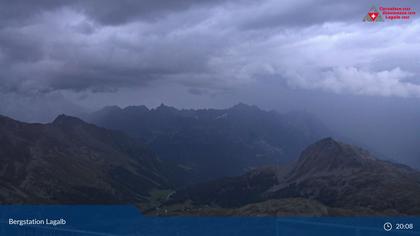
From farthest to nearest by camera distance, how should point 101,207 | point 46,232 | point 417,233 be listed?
point 101,207 → point 417,233 → point 46,232

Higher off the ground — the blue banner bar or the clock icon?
the blue banner bar

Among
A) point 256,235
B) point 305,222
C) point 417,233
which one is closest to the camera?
point 305,222

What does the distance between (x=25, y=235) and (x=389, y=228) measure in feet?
65.6

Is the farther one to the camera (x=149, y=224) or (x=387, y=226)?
(x=149, y=224)

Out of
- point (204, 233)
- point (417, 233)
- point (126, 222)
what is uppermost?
point (126, 222)

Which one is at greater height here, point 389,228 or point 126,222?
point 126,222

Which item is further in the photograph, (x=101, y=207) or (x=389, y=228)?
(x=101, y=207)

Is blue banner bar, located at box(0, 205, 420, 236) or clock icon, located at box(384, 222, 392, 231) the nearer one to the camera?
blue banner bar, located at box(0, 205, 420, 236)

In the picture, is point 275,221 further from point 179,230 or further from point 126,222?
point 126,222

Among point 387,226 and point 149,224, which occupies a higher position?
point 149,224

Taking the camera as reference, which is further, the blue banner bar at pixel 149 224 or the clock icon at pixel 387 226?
the clock icon at pixel 387 226

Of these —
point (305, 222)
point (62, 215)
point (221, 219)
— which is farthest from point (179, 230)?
point (305, 222)

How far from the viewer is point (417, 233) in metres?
29.4

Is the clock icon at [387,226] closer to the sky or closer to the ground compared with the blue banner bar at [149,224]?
closer to the ground
